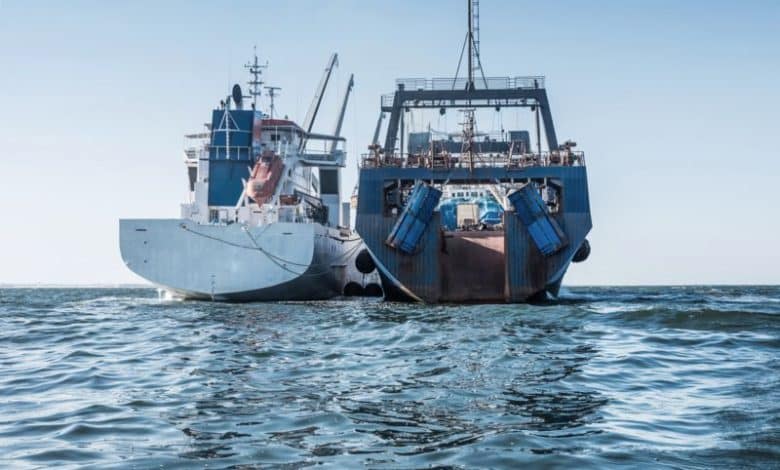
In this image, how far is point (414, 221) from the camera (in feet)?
113

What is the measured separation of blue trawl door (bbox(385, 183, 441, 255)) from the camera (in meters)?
34.3

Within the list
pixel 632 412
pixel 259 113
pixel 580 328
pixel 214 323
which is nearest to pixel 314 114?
pixel 259 113

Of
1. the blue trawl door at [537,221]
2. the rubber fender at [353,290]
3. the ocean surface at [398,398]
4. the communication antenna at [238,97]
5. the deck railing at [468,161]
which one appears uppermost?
the communication antenna at [238,97]

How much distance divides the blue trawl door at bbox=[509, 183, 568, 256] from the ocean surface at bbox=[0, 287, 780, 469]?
1126 centimetres

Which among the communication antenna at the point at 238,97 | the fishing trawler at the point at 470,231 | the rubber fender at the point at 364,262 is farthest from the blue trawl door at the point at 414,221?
the communication antenna at the point at 238,97

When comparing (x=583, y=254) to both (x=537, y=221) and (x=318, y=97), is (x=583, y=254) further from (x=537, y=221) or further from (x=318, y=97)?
(x=318, y=97)

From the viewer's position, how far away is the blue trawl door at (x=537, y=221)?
33719mm

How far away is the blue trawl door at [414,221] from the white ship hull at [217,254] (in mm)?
5827

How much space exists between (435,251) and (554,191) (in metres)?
7.27

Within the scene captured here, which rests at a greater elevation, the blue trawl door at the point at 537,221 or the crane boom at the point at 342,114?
the crane boom at the point at 342,114

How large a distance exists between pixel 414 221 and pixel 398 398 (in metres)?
22.9

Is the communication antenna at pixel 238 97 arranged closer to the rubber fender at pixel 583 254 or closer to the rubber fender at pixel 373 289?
the rubber fender at pixel 373 289

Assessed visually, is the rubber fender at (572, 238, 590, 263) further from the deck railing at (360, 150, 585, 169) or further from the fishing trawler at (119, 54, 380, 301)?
the fishing trawler at (119, 54, 380, 301)

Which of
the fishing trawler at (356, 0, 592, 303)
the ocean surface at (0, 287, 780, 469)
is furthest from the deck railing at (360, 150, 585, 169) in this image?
the ocean surface at (0, 287, 780, 469)
